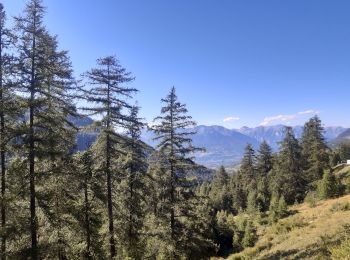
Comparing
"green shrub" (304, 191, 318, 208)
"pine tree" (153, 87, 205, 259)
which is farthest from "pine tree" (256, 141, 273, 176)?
"pine tree" (153, 87, 205, 259)

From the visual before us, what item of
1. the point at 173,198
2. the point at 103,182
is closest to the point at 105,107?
the point at 103,182

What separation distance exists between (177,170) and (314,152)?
130 feet

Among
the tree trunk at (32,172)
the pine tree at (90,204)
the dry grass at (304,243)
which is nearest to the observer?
the dry grass at (304,243)

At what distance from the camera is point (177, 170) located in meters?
23.8

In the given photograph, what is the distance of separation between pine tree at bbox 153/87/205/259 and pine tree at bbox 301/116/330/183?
38.1 metres

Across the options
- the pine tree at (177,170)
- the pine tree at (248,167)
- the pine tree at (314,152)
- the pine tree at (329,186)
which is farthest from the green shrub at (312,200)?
the pine tree at (248,167)

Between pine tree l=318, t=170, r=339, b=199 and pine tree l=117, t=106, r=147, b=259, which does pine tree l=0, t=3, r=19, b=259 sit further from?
pine tree l=318, t=170, r=339, b=199

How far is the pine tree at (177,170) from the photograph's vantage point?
23312 mm

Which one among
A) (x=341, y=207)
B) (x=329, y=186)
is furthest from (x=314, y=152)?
(x=341, y=207)

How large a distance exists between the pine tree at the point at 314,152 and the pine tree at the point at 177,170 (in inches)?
1498

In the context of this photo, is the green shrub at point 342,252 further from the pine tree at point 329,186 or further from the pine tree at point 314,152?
the pine tree at point 314,152

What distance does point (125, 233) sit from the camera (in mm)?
22109

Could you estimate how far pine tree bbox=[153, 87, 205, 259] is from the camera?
23.3m

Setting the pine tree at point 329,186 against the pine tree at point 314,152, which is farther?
the pine tree at point 314,152
